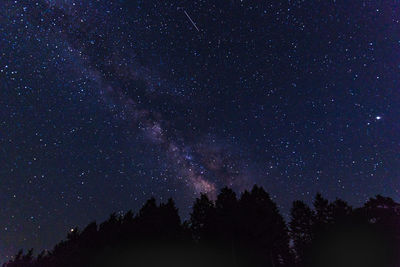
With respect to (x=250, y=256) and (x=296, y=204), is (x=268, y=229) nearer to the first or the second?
(x=250, y=256)

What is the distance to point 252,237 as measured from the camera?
30.6m

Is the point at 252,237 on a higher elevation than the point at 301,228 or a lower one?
lower

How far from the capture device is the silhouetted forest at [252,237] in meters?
30.1

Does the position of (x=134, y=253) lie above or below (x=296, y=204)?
below

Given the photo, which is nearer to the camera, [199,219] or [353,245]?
[353,245]

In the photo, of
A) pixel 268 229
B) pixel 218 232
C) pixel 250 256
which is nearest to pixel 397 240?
pixel 268 229

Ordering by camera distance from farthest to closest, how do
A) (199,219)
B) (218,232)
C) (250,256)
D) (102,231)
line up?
(102,231) < (199,219) < (218,232) < (250,256)

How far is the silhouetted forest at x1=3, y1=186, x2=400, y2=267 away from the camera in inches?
→ 1184

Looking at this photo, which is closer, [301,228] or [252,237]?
[252,237]

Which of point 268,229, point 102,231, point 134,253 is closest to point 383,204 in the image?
point 268,229

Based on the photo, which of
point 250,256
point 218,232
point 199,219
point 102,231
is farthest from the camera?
point 102,231

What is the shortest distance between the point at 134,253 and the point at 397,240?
99.4ft

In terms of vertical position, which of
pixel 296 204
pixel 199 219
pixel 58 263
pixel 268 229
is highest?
pixel 296 204

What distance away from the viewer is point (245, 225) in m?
31.2
